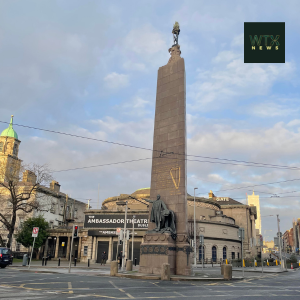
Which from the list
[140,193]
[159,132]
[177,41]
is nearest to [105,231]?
[140,193]

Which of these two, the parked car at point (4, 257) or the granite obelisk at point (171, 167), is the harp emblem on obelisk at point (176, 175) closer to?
the granite obelisk at point (171, 167)

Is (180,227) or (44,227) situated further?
(44,227)

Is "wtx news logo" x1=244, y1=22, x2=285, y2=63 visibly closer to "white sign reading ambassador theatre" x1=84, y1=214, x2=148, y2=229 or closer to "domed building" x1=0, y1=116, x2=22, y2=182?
"white sign reading ambassador theatre" x1=84, y1=214, x2=148, y2=229

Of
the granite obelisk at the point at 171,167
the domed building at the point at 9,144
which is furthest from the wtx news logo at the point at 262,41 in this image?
the domed building at the point at 9,144

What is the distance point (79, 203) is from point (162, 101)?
56543 mm

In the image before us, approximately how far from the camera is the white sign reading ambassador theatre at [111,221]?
47647 millimetres

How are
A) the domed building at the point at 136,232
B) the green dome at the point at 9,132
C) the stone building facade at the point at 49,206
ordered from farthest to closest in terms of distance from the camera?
the green dome at the point at 9,132
the stone building facade at the point at 49,206
the domed building at the point at 136,232

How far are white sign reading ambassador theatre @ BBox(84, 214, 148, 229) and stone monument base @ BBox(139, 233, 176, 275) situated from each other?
2598cm

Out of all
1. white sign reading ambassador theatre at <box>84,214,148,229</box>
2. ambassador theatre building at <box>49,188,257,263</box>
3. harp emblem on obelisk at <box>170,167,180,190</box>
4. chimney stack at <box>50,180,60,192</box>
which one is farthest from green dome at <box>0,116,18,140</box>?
harp emblem on obelisk at <box>170,167,180,190</box>

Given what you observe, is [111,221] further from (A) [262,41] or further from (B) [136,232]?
(A) [262,41]

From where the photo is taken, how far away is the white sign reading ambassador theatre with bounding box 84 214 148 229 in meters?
47.6

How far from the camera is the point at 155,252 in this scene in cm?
2095

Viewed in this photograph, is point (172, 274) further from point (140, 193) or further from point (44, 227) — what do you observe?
point (140, 193)

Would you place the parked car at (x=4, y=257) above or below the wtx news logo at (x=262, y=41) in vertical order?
below
